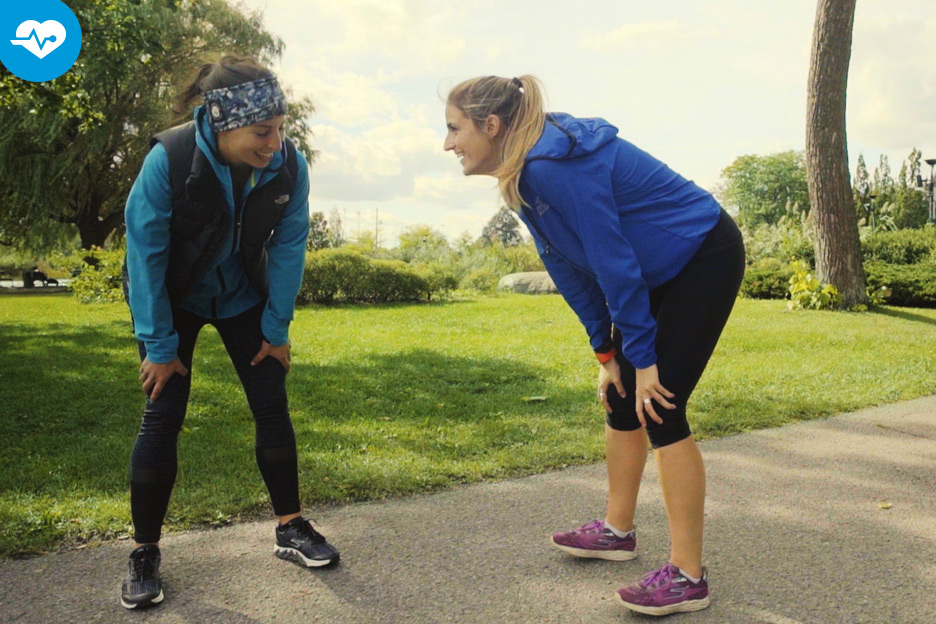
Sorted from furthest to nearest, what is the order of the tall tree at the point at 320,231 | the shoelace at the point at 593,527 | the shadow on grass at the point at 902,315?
the tall tree at the point at 320,231 → the shadow on grass at the point at 902,315 → the shoelace at the point at 593,527

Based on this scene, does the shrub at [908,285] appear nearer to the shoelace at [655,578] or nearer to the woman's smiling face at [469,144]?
the shoelace at [655,578]

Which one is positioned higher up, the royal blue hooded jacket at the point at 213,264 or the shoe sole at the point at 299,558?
the royal blue hooded jacket at the point at 213,264

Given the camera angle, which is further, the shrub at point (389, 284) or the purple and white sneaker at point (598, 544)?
the shrub at point (389, 284)

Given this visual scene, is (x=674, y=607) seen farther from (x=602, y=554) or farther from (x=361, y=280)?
(x=361, y=280)

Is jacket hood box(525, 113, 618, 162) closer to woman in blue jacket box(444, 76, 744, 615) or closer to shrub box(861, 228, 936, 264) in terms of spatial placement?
woman in blue jacket box(444, 76, 744, 615)

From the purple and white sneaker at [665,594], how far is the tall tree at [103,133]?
17424 mm

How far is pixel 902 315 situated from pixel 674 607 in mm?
10482

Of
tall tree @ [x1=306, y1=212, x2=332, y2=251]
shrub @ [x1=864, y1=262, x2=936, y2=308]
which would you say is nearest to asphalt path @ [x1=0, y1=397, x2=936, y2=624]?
shrub @ [x1=864, y1=262, x2=936, y2=308]

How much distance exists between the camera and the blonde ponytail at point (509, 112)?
238 centimetres

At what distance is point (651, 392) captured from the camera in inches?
95.0

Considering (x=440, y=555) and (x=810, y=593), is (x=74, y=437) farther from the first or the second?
(x=810, y=593)

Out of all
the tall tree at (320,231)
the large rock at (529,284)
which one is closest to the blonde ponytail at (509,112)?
the large rock at (529,284)

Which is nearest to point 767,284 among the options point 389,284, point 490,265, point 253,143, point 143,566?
point 389,284

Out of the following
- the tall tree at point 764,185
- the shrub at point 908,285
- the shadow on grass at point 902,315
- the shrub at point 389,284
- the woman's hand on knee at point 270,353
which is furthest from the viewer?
the tall tree at point 764,185
